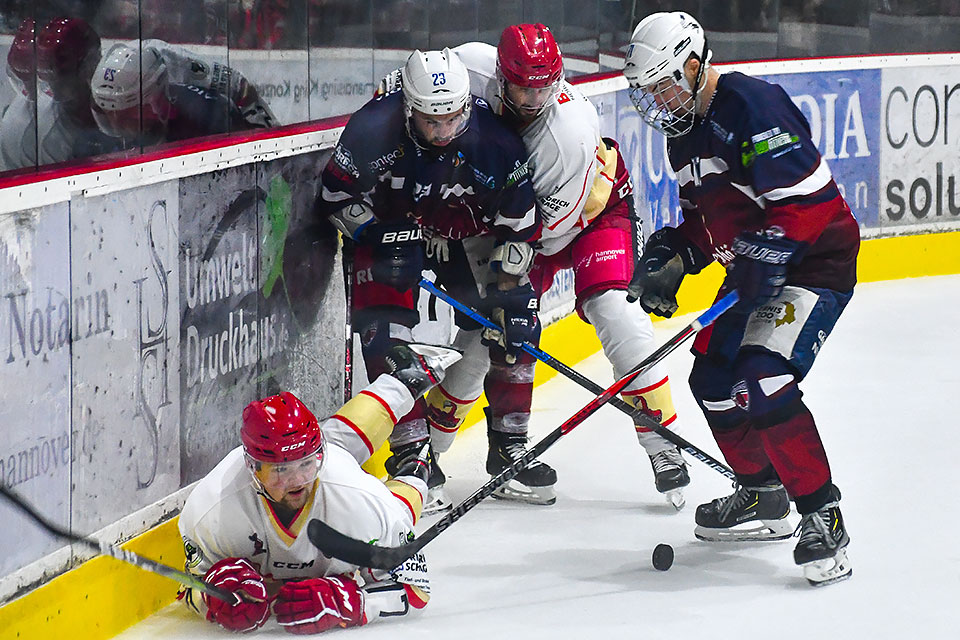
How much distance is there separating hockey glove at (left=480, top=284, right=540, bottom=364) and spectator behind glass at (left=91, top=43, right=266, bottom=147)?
82 centimetres

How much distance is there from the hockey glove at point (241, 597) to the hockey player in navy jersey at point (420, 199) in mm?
863

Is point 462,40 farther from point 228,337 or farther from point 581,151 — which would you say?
point 228,337

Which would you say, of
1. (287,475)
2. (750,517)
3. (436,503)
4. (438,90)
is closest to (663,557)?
(750,517)

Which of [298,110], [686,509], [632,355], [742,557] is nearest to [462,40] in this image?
[298,110]

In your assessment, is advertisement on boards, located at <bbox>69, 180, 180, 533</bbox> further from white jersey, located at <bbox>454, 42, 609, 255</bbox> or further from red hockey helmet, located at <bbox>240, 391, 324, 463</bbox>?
white jersey, located at <bbox>454, 42, 609, 255</bbox>

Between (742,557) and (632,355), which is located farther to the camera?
(632,355)

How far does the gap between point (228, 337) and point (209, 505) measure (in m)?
0.57

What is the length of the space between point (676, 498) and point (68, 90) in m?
1.86

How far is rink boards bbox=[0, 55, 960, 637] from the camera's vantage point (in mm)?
2666

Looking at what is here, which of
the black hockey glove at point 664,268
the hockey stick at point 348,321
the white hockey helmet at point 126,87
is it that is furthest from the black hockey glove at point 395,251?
the white hockey helmet at point 126,87

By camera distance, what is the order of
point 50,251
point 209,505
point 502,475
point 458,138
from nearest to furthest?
point 50,251, point 209,505, point 502,475, point 458,138

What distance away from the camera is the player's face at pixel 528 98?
3.62 m

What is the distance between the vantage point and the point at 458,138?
357 centimetres

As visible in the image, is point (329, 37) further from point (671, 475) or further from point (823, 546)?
point (823, 546)
